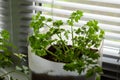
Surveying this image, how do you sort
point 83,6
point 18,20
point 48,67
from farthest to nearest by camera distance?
point 18,20
point 83,6
point 48,67

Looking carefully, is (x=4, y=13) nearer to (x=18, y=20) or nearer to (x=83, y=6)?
(x=18, y=20)

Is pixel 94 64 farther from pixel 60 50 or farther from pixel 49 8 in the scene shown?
pixel 49 8

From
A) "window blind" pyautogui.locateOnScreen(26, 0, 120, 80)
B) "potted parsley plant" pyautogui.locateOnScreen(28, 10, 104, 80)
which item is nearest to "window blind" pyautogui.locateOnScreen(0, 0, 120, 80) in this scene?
"window blind" pyautogui.locateOnScreen(26, 0, 120, 80)

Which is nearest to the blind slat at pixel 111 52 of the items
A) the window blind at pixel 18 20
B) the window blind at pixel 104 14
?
the window blind at pixel 104 14

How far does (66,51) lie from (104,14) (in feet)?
0.80

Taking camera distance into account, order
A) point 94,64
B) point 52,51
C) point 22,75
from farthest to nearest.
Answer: point 22,75
point 52,51
point 94,64

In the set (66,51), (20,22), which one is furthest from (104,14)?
(20,22)

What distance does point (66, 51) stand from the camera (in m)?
0.87

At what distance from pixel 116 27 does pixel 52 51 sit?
26 cm

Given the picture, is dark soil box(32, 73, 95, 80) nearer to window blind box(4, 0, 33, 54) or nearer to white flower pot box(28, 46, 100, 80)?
white flower pot box(28, 46, 100, 80)

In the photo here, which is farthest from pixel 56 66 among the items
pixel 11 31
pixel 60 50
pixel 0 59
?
pixel 11 31

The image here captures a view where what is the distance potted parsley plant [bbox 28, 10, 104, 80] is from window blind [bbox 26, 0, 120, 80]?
Answer: 147mm

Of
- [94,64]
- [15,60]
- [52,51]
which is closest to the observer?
[94,64]

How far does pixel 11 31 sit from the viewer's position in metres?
1.16
